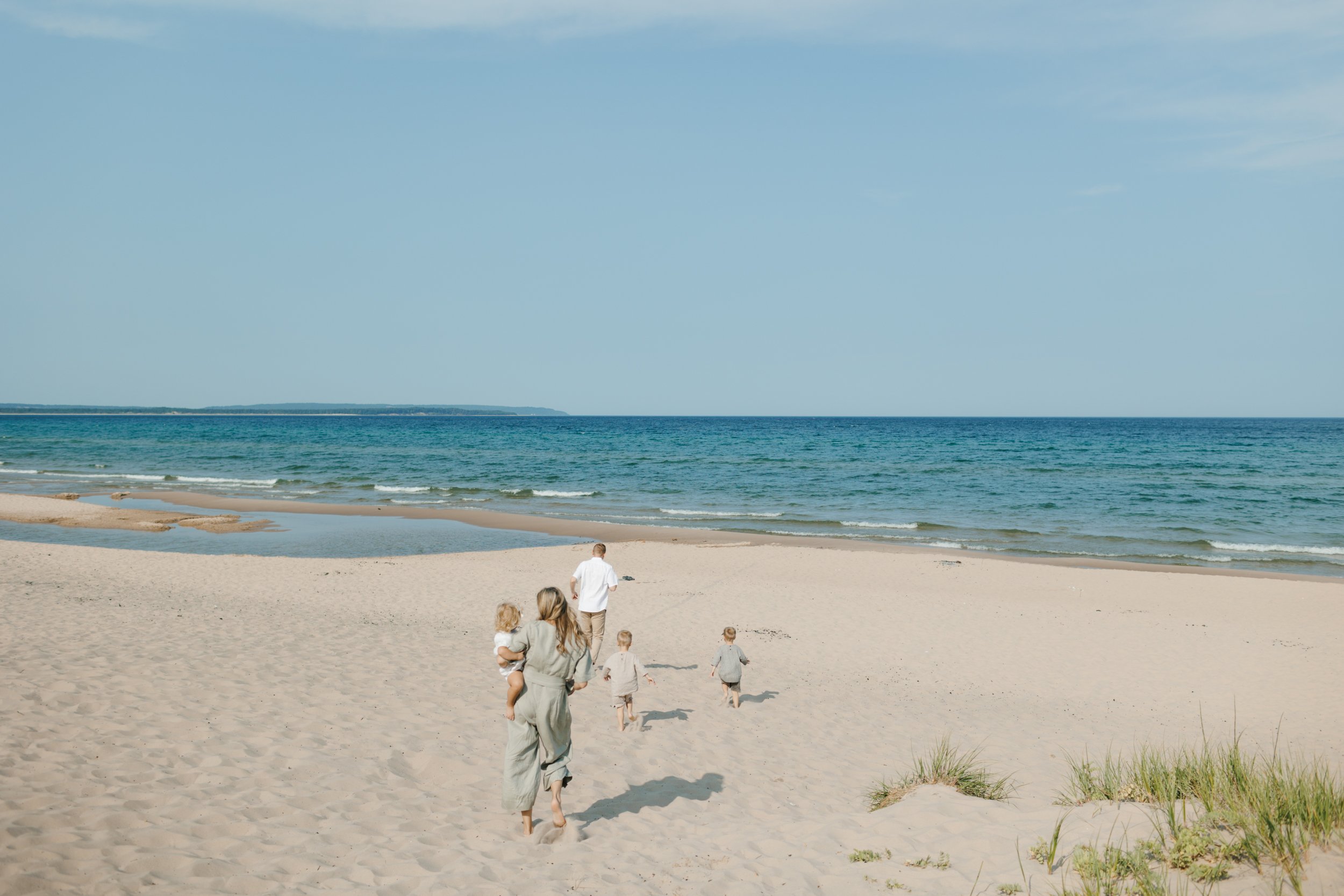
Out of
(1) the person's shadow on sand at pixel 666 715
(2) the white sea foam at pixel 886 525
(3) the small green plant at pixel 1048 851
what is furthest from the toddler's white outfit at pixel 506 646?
(2) the white sea foam at pixel 886 525

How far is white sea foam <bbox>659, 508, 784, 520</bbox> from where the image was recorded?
32.6 metres

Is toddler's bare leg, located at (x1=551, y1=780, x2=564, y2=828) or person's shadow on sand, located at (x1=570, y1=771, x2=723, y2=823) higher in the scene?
toddler's bare leg, located at (x1=551, y1=780, x2=564, y2=828)

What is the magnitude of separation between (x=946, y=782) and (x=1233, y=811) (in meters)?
2.35

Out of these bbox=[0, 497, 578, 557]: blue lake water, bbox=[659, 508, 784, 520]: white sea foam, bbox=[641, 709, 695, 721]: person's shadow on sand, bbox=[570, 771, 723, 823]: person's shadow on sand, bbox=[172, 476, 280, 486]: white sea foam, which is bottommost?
bbox=[0, 497, 578, 557]: blue lake water

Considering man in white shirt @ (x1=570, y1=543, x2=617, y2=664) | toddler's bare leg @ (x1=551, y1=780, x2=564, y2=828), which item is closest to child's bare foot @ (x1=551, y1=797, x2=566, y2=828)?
toddler's bare leg @ (x1=551, y1=780, x2=564, y2=828)

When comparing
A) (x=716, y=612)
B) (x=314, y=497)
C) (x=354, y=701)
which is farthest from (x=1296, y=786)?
(x=314, y=497)

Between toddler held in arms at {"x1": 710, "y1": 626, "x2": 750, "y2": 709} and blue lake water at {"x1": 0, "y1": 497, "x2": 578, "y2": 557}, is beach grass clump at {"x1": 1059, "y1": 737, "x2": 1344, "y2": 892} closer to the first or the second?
toddler held in arms at {"x1": 710, "y1": 626, "x2": 750, "y2": 709}

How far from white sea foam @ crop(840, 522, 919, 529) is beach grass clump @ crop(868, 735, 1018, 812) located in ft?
72.2

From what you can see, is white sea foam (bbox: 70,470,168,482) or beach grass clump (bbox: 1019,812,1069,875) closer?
beach grass clump (bbox: 1019,812,1069,875)

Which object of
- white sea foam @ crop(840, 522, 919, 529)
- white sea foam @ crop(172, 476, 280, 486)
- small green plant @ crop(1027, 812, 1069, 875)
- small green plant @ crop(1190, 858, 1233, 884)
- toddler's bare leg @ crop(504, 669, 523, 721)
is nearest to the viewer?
small green plant @ crop(1190, 858, 1233, 884)

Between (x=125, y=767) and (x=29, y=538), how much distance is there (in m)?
22.3

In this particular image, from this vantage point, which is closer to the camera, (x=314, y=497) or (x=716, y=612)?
(x=716, y=612)

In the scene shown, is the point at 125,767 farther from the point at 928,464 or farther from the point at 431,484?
the point at 928,464

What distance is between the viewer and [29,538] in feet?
77.9
